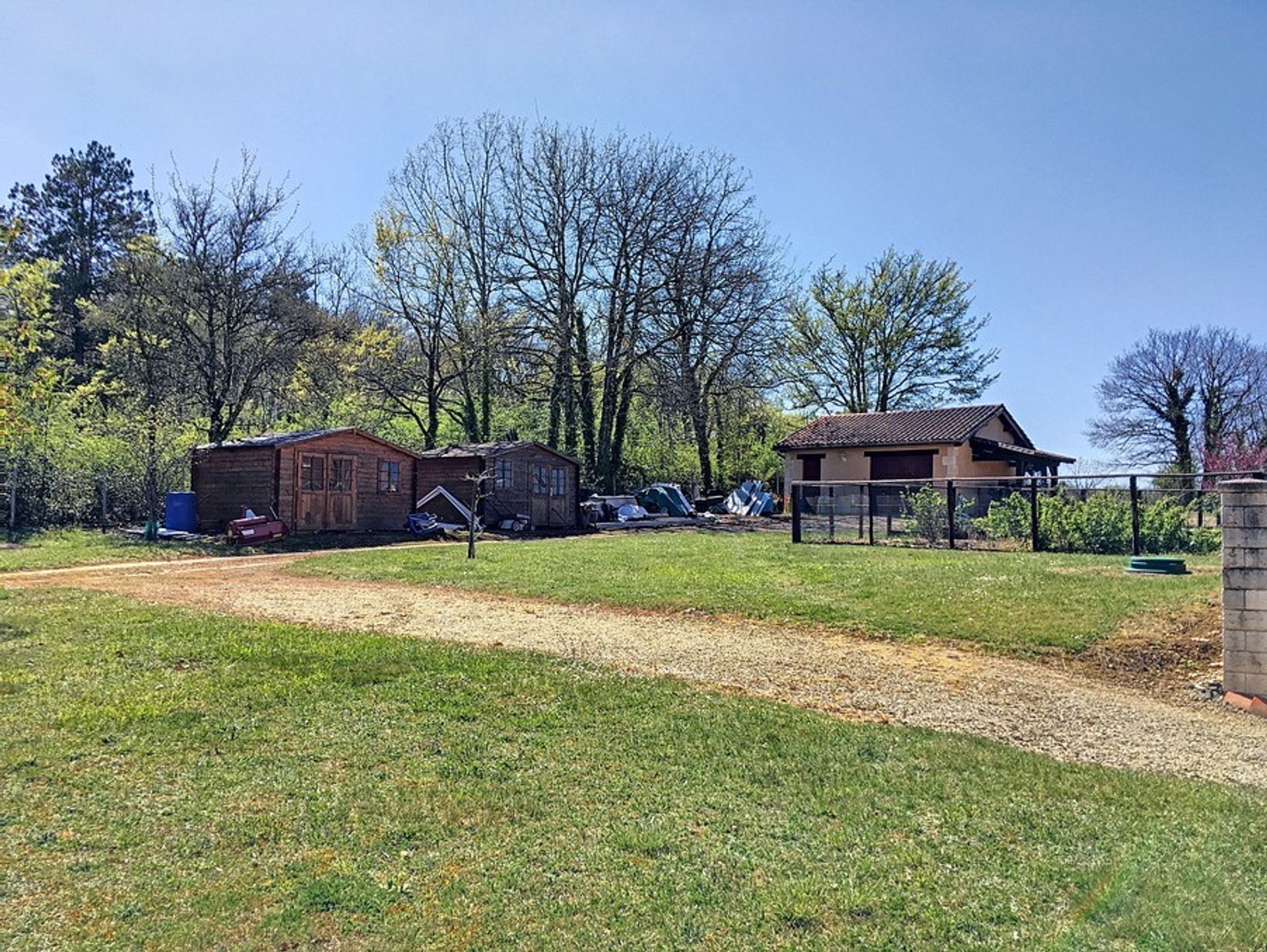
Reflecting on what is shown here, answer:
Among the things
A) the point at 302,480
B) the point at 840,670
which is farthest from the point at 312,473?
the point at 840,670

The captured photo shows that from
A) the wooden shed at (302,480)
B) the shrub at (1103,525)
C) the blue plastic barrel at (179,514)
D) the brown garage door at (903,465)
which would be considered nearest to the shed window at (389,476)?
the wooden shed at (302,480)

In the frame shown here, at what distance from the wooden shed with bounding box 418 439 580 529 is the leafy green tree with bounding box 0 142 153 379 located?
14695 millimetres

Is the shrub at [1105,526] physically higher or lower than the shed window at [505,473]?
lower

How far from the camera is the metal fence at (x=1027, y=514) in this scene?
546 inches

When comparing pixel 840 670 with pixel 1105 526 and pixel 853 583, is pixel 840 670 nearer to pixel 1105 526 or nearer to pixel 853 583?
pixel 853 583

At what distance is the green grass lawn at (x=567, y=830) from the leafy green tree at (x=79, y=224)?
100 feet

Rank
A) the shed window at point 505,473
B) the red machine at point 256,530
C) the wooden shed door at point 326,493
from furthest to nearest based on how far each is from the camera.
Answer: the shed window at point 505,473 → the wooden shed door at point 326,493 → the red machine at point 256,530

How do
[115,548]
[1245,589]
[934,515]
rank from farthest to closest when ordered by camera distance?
1. [115,548]
2. [934,515]
3. [1245,589]

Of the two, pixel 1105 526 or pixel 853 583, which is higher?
pixel 1105 526

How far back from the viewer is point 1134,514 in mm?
13578

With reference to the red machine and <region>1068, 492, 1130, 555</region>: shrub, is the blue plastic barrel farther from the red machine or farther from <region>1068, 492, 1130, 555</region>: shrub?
<region>1068, 492, 1130, 555</region>: shrub

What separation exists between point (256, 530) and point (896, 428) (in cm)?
2330

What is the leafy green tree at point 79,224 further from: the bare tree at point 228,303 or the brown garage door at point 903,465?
the brown garage door at point 903,465

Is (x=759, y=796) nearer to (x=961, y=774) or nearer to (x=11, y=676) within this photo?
(x=961, y=774)
